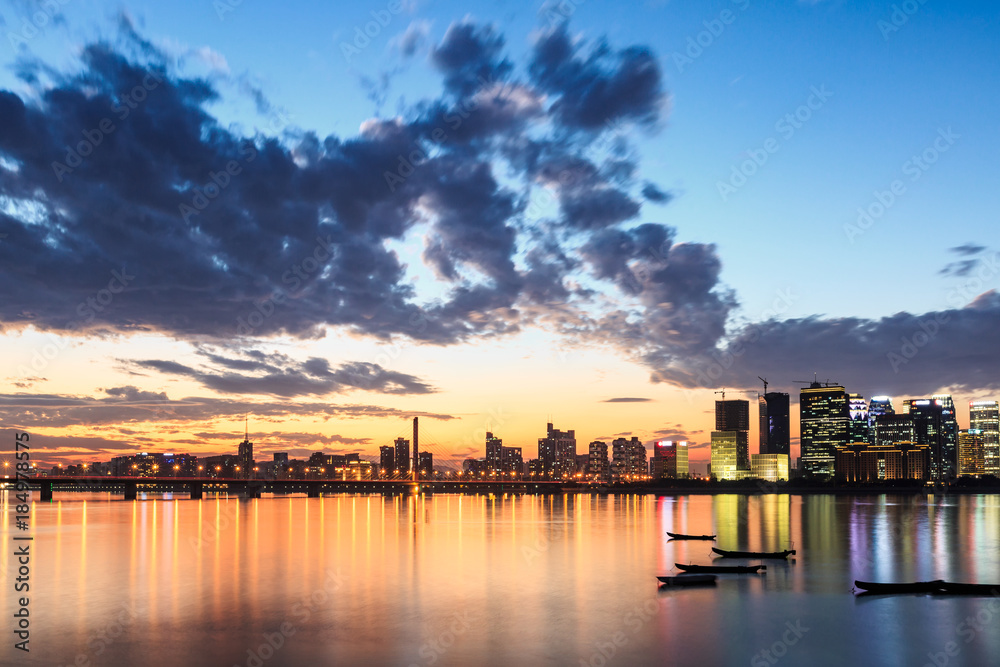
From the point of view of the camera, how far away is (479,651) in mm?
37094

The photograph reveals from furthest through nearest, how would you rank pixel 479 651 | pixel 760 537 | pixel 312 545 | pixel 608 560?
1. pixel 760 537
2. pixel 312 545
3. pixel 608 560
4. pixel 479 651

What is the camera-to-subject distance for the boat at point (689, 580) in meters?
58.8

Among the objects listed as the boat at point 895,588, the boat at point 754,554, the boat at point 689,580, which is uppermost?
the boat at point 895,588

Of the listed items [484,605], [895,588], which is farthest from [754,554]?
[484,605]

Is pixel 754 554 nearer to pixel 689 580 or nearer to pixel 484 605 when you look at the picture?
pixel 689 580

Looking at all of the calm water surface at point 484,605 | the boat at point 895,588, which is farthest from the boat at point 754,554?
the boat at point 895,588

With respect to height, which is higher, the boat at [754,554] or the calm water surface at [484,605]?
the calm water surface at [484,605]

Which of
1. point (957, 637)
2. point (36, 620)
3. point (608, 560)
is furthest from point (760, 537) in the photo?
point (36, 620)

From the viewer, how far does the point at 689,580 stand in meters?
59.1

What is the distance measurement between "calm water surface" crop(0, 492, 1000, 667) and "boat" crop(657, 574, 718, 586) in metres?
1.74

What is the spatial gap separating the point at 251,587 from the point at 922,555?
66.3 meters

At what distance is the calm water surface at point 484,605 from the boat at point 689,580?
1.74m

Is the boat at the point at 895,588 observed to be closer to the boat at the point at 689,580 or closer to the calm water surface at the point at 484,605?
the calm water surface at the point at 484,605

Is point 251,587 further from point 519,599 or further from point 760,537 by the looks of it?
point 760,537
